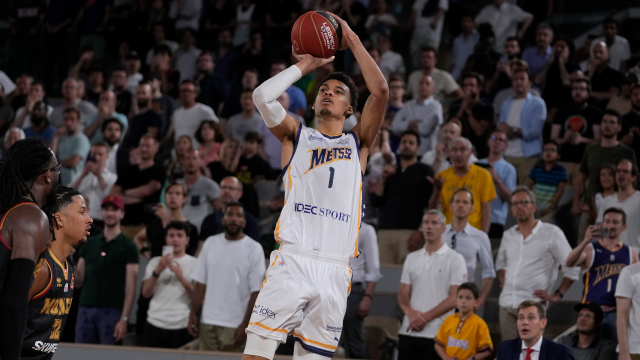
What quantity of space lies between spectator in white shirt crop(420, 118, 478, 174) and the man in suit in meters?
2.84

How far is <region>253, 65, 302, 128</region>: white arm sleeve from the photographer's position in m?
4.59

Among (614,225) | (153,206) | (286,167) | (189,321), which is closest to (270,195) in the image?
(153,206)

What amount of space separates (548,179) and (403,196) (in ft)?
6.36

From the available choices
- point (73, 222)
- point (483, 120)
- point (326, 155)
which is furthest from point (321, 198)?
point (483, 120)

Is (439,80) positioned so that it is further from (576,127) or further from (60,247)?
(60,247)

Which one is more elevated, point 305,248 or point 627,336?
point 305,248

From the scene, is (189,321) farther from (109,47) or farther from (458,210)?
(109,47)

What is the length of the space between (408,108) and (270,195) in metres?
2.27

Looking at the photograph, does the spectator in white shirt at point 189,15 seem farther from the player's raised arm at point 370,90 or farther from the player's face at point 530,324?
the player's raised arm at point 370,90

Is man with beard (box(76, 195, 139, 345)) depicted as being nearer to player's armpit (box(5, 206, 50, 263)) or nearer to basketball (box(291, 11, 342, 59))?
basketball (box(291, 11, 342, 59))

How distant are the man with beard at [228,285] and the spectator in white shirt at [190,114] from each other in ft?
11.3

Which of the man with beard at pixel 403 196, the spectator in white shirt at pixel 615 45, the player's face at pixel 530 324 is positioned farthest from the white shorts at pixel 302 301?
the spectator in white shirt at pixel 615 45

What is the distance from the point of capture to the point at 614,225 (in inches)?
298

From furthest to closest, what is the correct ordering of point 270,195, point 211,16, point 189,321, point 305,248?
point 211,16, point 270,195, point 189,321, point 305,248
